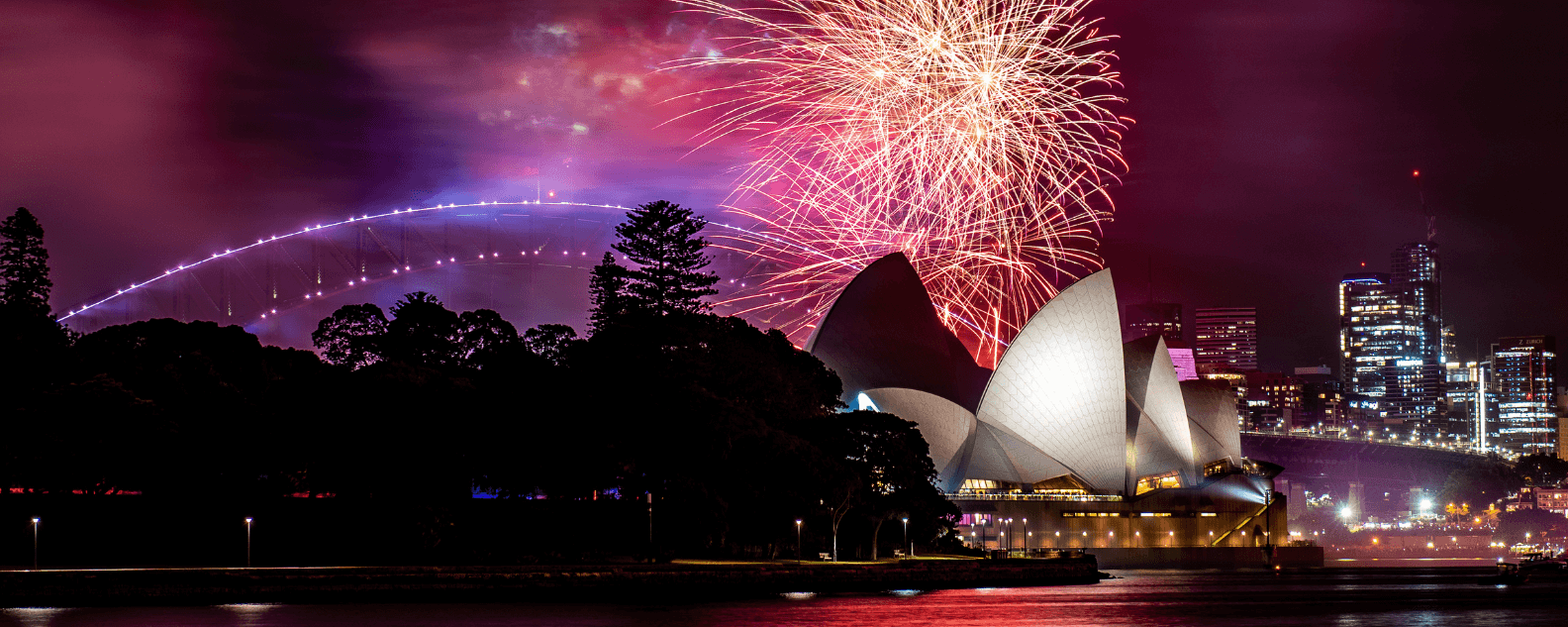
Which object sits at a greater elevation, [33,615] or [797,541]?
[797,541]

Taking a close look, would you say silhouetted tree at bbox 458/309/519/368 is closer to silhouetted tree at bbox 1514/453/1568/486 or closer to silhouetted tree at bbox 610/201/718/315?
silhouetted tree at bbox 610/201/718/315

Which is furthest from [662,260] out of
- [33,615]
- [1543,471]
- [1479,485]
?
[1543,471]

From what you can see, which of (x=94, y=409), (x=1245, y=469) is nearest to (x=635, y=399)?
(x=94, y=409)

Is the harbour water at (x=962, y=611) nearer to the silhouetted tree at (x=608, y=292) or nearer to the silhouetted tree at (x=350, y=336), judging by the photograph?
the silhouetted tree at (x=350, y=336)

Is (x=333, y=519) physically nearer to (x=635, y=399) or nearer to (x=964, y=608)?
(x=635, y=399)

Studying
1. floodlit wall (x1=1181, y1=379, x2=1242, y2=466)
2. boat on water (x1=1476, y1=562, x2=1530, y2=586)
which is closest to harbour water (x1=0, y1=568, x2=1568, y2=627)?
boat on water (x1=1476, y1=562, x2=1530, y2=586)

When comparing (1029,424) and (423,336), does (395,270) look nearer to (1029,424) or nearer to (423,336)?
(423,336)

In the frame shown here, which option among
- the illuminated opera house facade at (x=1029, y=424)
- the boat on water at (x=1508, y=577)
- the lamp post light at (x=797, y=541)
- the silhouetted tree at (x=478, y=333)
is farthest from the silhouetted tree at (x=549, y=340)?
the boat on water at (x=1508, y=577)
